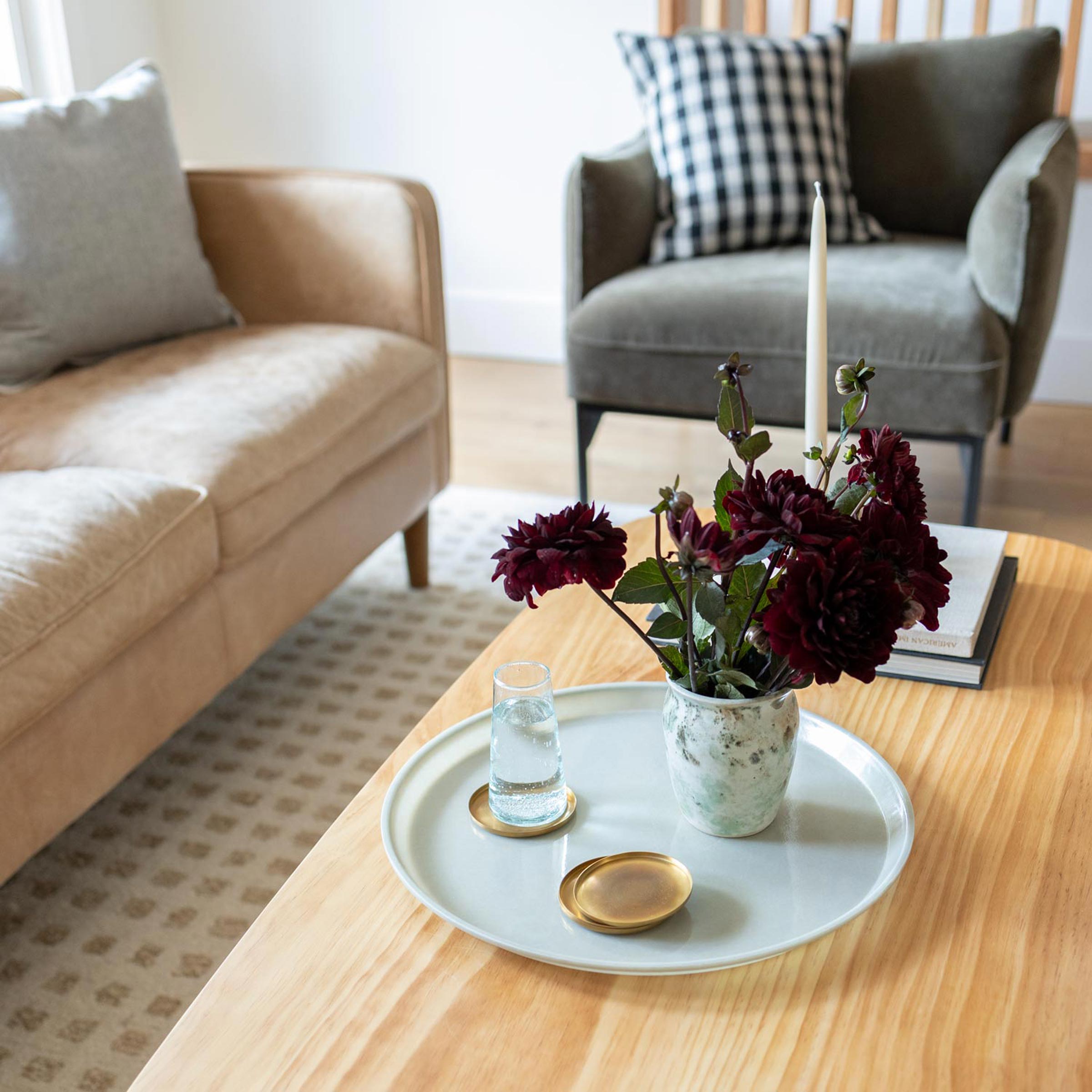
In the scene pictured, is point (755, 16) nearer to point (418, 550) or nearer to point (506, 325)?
point (506, 325)

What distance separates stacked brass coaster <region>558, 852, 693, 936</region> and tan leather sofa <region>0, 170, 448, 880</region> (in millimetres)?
644

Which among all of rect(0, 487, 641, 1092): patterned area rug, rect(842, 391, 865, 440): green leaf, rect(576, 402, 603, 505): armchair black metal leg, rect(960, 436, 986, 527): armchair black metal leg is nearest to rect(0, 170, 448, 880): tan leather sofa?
rect(0, 487, 641, 1092): patterned area rug

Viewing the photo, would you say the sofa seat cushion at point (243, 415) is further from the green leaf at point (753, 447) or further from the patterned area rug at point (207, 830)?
the green leaf at point (753, 447)

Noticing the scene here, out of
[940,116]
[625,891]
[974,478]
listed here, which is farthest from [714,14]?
[625,891]

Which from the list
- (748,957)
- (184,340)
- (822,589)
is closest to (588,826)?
(748,957)

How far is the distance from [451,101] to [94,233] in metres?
1.75

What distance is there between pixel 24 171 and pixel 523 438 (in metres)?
1.37

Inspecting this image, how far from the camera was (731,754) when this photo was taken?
81 cm

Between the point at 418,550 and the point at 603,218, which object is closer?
the point at 418,550

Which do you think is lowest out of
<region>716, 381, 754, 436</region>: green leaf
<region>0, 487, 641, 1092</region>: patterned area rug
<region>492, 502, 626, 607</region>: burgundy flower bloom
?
<region>0, 487, 641, 1092</region>: patterned area rug

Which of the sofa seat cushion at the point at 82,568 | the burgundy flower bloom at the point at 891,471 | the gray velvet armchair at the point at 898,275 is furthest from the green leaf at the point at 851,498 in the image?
the gray velvet armchair at the point at 898,275

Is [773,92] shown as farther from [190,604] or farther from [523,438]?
→ [190,604]

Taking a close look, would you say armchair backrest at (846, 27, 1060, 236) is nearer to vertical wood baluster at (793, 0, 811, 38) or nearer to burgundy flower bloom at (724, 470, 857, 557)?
vertical wood baluster at (793, 0, 811, 38)

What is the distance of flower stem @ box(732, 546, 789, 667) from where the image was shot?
0.74 metres
